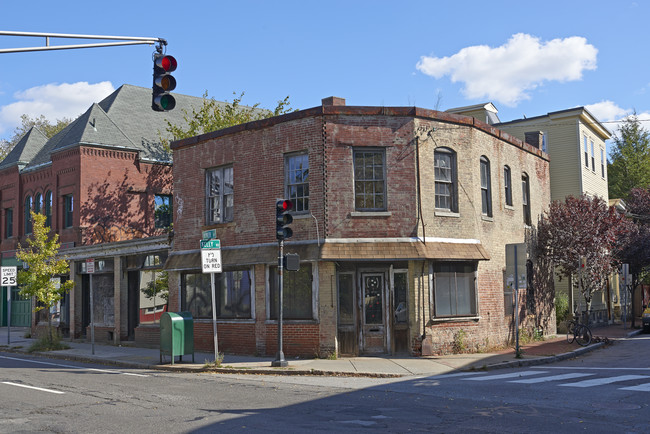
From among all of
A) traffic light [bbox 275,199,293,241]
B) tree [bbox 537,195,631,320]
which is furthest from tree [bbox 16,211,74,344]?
tree [bbox 537,195,631,320]

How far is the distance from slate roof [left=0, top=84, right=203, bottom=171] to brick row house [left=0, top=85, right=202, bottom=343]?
6 cm

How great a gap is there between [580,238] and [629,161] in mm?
31804

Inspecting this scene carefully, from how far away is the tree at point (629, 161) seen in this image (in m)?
51.2

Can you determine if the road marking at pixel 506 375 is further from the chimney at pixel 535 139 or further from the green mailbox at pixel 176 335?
the chimney at pixel 535 139

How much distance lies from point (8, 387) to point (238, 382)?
4546 mm

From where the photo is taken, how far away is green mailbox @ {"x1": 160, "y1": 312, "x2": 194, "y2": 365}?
1700 cm

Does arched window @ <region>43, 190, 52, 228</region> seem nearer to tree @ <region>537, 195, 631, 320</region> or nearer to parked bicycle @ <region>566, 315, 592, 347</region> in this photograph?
tree @ <region>537, 195, 631, 320</region>

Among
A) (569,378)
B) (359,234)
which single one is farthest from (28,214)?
(569,378)

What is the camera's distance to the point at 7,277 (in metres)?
25.1

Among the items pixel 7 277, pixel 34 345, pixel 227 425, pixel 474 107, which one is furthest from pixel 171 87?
pixel 474 107

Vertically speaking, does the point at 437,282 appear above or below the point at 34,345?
above

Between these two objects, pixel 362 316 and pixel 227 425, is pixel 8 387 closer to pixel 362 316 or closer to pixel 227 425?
pixel 227 425

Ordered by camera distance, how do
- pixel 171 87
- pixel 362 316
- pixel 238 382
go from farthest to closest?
1. pixel 362 316
2. pixel 238 382
3. pixel 171 87

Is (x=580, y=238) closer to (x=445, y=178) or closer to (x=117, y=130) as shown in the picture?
(x=445, y=178)
